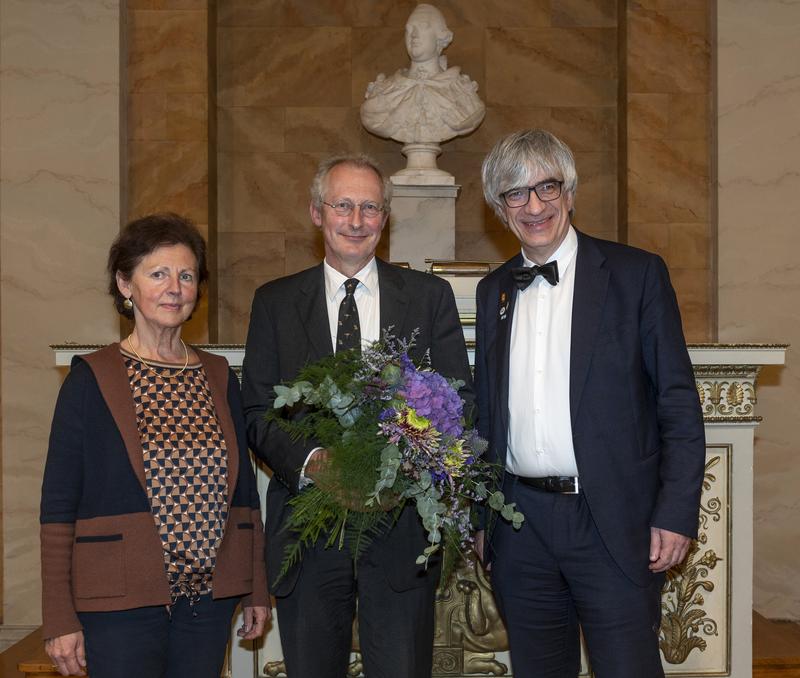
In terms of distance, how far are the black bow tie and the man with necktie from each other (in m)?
0.20

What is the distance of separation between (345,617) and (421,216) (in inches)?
121

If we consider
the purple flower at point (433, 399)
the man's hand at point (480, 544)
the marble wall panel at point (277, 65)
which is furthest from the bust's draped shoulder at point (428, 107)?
the purple flower at point (433, 399)

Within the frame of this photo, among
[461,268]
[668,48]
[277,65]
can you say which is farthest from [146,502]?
[668,48]

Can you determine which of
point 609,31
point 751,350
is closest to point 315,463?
point 751,350

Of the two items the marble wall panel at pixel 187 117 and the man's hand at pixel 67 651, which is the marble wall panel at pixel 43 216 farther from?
the man's hand at pixel 67 651

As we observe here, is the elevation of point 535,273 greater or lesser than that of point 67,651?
greater

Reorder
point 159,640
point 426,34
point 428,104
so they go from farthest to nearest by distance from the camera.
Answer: point 428,104, point 426,34, point 159,640

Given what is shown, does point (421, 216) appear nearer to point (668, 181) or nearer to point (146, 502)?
point (668, 181)

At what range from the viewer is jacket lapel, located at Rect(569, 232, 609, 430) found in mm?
2148

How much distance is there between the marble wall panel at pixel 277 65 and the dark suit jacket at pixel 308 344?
3632 mm

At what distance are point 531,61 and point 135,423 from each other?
175 inches

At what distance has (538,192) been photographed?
223 cm

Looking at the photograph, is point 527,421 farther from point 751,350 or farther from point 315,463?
point 751,350

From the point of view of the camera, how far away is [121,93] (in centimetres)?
515
